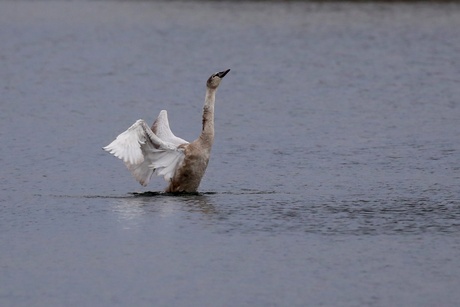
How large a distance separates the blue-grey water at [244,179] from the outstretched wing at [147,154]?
338mm

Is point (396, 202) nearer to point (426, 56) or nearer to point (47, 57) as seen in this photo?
point (426, 56)

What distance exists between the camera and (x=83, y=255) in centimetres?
1149

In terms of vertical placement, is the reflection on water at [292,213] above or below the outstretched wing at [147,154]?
below

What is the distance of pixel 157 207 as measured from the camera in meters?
13.6

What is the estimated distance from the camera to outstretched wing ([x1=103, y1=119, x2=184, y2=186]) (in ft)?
45.9

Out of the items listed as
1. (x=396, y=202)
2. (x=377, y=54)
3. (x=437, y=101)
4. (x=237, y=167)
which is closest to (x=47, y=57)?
(x=377, y=54)

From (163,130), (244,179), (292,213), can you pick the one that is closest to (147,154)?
(163,130)

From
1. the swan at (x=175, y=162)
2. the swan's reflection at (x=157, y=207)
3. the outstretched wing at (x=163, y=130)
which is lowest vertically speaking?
the swan's reflection at (x=157, y=207)

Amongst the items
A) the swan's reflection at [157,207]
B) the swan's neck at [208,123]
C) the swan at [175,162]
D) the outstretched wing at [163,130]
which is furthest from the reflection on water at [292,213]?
the outstretched wing at [163,130]

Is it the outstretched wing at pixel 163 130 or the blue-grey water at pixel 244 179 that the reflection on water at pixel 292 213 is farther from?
the outstretched wing at pixel 163 130

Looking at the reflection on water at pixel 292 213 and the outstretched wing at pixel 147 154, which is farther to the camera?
the outstretched wing at pixel 147 154

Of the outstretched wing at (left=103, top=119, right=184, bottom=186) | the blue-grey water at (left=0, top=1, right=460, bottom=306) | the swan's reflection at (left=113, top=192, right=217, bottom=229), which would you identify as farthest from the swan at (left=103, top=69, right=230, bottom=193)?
the blue-grey water at (left=0, top=1, right=460, bottom=306)

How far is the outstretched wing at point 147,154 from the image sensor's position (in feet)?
45.9

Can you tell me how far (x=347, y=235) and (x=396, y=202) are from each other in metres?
1.80
